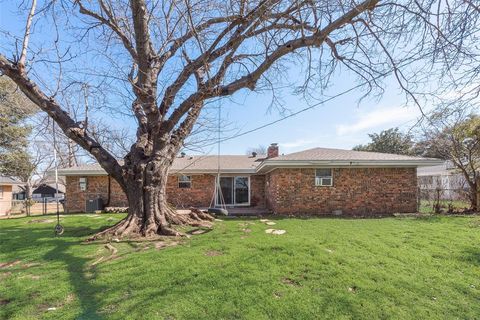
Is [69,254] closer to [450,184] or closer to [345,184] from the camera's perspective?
[345,184]

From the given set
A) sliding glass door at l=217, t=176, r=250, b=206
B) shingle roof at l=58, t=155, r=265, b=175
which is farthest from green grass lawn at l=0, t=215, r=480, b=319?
sliding glass door at l=217, t=176, r=250, b=206

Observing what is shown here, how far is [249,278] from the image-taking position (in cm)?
432

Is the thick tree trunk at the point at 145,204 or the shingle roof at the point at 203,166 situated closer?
the thick tree trunk at the point at 145,204

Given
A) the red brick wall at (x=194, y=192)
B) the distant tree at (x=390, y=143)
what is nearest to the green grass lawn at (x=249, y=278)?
the red brick wall at (x=194, y=192)

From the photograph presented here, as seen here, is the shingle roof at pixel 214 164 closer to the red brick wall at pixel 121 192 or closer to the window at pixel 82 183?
the red brick wall at pixel 121 192

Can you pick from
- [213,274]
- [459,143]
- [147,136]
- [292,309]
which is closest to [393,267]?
[292,309]

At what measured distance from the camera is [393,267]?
16.1 ft

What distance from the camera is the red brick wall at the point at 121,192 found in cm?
1510

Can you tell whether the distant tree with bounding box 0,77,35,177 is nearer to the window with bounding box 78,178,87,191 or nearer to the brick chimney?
the window with bounding box 78,178,87,191

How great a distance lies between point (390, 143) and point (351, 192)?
2378 centimetres

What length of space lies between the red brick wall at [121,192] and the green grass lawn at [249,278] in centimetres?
830

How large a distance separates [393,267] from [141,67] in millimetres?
7677

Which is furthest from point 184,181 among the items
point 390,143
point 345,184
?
point 390,143

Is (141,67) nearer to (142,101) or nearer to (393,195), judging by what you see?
(142,101)
